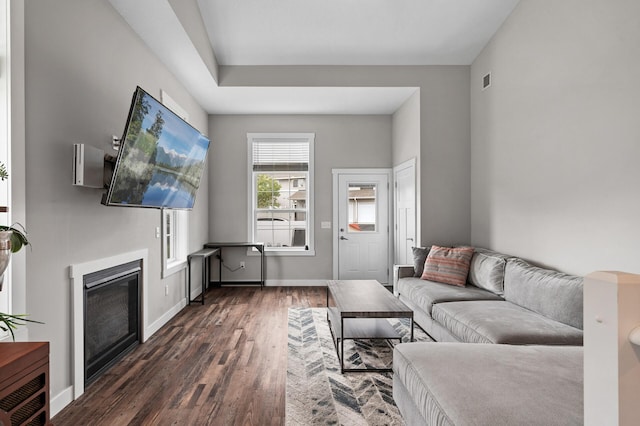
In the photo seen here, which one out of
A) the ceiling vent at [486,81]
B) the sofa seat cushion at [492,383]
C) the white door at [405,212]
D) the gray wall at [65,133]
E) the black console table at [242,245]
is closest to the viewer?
the sofa seat cushion at [492,383]

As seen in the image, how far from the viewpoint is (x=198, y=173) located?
160 inches

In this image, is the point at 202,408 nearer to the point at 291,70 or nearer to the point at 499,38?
the point at 291,70

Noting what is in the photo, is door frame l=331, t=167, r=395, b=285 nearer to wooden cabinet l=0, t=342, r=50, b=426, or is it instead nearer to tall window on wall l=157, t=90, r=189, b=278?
tall window on wall l=157, t=90, r=189, b=278

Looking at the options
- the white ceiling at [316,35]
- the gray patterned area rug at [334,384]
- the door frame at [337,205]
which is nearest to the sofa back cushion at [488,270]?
the gray patterned area rug at [334,384]

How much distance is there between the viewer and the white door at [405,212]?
4.98 m

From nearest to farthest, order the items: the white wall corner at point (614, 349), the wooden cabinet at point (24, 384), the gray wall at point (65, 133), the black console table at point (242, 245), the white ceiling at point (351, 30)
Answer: the white wall corner at point (614, 349), the wooden cabinet at point (24, 384), the gray wall at point (65, 133), the white ceiling at point (351, 30), the black console table at point (242, 245)

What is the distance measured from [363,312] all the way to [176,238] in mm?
2930

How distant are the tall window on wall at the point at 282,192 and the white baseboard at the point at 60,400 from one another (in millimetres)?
3761

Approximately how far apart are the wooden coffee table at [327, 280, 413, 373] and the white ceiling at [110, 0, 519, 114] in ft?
8.84

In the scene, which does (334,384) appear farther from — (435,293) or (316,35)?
(316,35)

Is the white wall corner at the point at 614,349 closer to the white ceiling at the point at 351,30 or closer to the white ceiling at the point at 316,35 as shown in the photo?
the white ceiling at the point at 316,35

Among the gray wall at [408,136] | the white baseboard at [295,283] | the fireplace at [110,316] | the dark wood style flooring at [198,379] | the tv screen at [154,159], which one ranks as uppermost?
the gray wall at [408,136]

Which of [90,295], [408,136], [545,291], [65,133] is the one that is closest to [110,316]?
[90,295]

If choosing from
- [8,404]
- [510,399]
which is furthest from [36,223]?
[510,399]
